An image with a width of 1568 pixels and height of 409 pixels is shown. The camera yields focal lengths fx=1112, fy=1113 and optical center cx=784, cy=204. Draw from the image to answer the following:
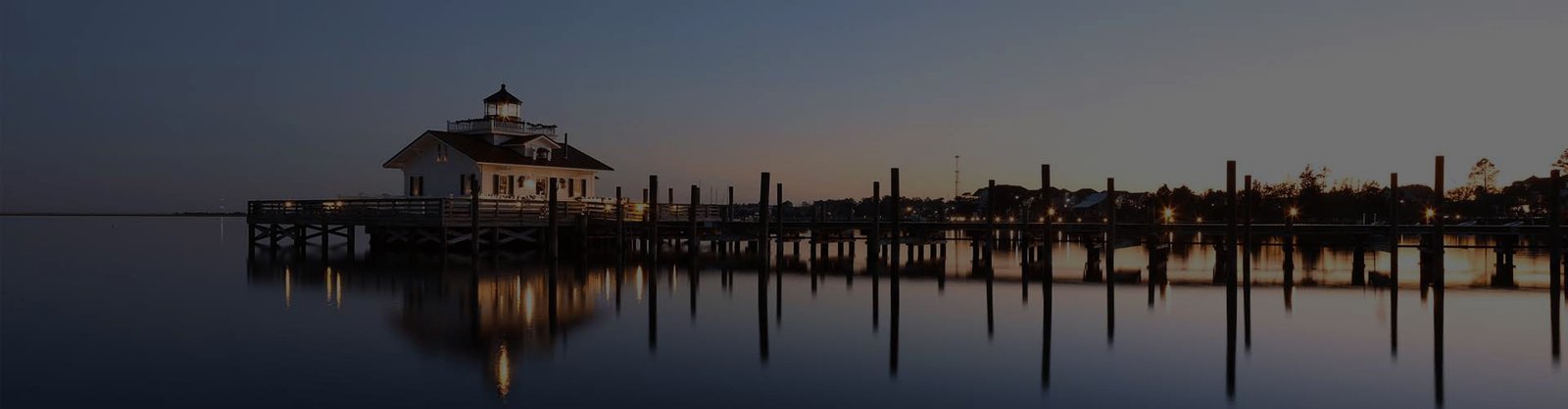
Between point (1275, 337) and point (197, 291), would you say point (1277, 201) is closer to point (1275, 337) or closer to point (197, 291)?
point (1275, 337)

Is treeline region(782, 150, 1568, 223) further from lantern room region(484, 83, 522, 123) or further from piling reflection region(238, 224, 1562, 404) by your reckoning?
piling reflection region(238, 224, 1562, 404)

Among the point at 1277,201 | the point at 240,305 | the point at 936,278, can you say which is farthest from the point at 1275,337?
the point at 1277,201

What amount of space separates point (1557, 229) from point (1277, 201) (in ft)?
175

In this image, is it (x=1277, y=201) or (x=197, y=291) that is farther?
(x=1277, y=201)

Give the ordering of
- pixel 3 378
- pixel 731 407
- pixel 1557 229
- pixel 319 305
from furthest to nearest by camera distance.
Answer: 1. pixel 1557 229
2. pixel 319 305
3. pixel 3 378
4. pixel 731 407

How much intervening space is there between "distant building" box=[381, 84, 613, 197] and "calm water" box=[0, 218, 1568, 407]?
576 inches

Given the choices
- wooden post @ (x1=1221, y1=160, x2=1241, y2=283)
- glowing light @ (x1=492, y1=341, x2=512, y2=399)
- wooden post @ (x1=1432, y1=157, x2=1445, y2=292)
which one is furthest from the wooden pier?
glowing light @ (x1=492, y1=341, x2=512, y2=399)

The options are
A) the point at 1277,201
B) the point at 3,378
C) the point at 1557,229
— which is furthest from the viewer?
the point at 1277,201

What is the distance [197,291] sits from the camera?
3161 cm

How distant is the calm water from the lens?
50.3ft

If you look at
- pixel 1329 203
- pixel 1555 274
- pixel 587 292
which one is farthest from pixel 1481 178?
pixel 587 292

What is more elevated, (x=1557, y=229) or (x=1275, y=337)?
(x=1557, y=229)

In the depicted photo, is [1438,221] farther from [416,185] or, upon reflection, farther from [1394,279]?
[416,185]

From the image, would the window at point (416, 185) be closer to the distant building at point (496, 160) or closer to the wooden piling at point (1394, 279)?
the distant building at point (496, 160)
